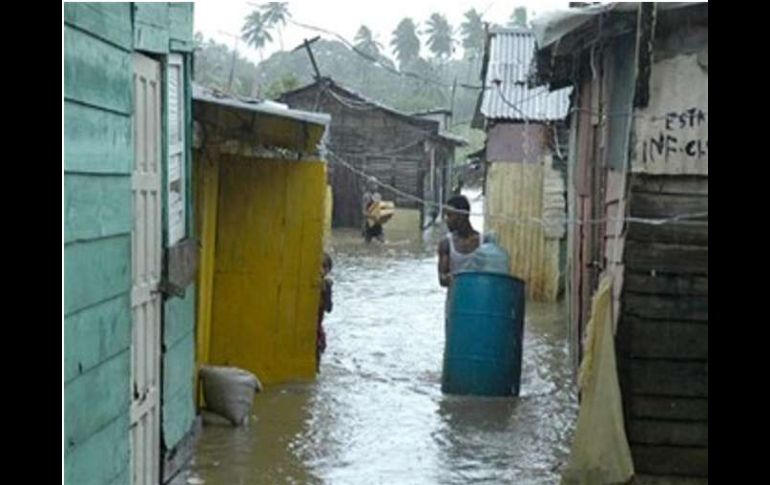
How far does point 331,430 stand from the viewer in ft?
30.4

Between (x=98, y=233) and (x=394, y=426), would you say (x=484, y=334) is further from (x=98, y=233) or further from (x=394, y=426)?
(x=98, y=233)

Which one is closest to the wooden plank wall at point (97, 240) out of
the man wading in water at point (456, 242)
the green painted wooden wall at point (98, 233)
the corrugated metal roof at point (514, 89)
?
the green painted wooden wall at point (98, 233)

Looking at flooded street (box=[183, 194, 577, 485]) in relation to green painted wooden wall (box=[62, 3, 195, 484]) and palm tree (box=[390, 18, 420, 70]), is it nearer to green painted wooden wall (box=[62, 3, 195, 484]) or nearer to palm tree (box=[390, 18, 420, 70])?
green painted wooden wall (box=[62, 3, 195, 484])

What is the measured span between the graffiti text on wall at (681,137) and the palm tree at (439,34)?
198ft

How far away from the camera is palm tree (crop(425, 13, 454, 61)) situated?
68.2 meters

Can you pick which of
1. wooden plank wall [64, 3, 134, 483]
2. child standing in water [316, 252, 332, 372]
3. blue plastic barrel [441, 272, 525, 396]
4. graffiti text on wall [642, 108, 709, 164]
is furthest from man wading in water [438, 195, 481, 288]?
wooden plank wall [64, 3, 134, 483]

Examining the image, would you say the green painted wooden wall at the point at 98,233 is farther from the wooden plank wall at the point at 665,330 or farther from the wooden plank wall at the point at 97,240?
the wooden plank wall at the point at 665,330

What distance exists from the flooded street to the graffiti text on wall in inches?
93.0

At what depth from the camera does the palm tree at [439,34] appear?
6819cm

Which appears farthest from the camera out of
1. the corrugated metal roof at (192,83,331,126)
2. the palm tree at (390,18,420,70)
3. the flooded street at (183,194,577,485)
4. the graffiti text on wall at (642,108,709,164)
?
the palm tree at (390,18,420,70)

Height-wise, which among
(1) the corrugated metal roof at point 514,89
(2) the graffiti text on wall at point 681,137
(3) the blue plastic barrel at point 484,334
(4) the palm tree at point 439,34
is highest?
(4) the palm tree at point 439,34
